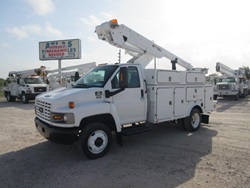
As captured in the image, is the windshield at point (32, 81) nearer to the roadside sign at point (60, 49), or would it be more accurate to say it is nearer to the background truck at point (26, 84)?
the background truck at point (26, 84)

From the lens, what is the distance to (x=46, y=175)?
4172 millimetres

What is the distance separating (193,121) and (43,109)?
16.7ft

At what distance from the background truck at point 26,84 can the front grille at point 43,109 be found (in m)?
13.1

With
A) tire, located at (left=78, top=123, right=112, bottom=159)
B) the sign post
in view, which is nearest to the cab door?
tire, located at (left=78, top=123, right=112, bottom=159)

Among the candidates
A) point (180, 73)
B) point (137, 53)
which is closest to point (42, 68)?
point (137, 53)

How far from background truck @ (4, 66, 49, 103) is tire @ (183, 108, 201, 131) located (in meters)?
14.0

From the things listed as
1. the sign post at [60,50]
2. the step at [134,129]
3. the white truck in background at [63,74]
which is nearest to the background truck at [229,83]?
the white truck in background at [63,74]

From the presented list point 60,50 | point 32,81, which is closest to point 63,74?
point 32,81

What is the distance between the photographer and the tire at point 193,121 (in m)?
7.25

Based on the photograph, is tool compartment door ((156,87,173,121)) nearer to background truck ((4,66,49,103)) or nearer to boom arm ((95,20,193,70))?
boom arm ((95,20,193,70))

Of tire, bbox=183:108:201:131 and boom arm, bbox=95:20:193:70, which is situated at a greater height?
boom arm, bbox=95:20:193:70

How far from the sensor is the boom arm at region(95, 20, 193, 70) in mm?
6312

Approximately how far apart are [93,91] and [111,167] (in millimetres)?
1750

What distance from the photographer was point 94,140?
16.2ft
